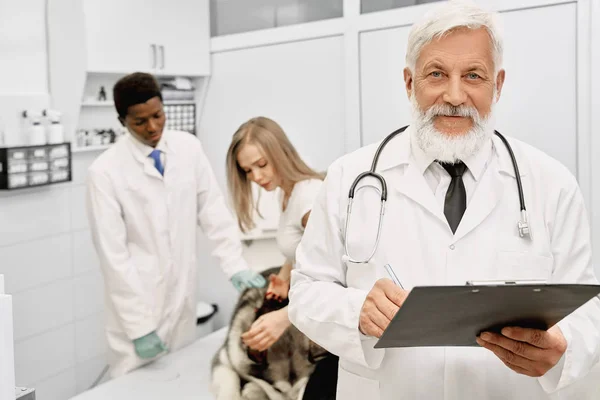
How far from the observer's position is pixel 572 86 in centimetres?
215

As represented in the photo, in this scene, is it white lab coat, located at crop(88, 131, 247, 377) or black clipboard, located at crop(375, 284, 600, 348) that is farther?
white lab coat, located at crop(88, 131, 247, 377)

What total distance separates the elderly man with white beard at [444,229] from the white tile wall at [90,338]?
104 centimetres

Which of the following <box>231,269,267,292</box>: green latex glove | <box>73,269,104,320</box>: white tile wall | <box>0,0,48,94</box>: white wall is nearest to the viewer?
<box>0,0,48,94</box>: white wall

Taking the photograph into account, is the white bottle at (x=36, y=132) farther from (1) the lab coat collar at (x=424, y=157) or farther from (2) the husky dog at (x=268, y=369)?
(1) the lab coat collar at (x=424, y=157)

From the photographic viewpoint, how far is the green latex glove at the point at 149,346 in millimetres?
2217

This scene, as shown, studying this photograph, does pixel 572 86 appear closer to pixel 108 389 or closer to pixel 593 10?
pixel 593 10

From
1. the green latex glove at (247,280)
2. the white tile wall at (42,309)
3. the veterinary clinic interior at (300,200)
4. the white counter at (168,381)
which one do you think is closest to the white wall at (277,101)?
the veterinary clinic interior at (300,200)

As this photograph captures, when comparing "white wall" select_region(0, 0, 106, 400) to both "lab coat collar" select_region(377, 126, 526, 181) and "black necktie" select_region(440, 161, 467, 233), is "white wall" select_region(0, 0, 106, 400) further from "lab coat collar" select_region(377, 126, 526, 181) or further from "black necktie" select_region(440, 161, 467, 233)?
"black necktie" select_region(440, 161, 467, 233)

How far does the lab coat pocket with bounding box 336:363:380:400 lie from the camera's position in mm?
1336

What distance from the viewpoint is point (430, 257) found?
130 centimetres

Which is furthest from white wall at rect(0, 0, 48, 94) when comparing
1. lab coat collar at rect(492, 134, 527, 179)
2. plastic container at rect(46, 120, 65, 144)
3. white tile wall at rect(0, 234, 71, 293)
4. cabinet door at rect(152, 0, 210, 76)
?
lab coat collar at rect(492, 134, 527, 179)

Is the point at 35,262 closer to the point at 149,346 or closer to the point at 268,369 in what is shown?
the point at 149,346

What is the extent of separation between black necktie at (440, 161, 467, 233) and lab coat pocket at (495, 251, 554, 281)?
119 millimetres

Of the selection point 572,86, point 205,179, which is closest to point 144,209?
point 205,179
